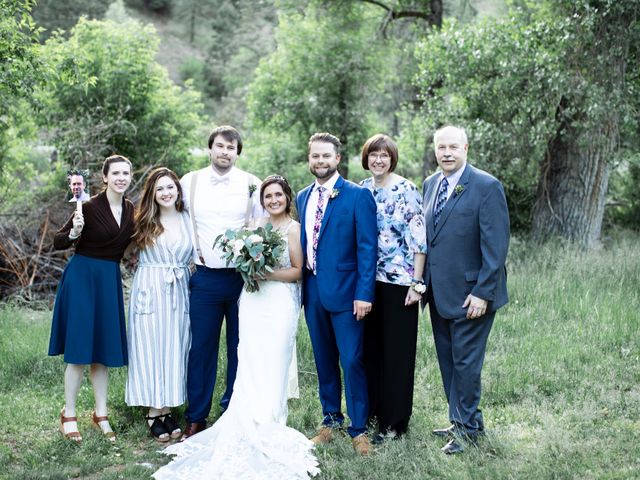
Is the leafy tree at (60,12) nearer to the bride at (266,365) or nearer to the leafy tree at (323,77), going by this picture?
the leafy tree at (323,77)

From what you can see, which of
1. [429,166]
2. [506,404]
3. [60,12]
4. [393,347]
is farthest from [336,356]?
[60,12]

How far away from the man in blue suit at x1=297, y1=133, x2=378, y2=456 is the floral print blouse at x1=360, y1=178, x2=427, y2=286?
0.35ft

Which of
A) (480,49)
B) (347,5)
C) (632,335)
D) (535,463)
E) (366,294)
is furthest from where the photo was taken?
(347,5)

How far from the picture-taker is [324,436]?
544 cm

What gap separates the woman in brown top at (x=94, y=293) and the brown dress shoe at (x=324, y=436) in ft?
5.59

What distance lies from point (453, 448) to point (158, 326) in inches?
99.9

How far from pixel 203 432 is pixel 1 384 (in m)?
3.00

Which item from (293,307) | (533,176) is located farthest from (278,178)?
(533,176)

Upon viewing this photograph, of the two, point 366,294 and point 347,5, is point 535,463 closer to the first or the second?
point 366,294

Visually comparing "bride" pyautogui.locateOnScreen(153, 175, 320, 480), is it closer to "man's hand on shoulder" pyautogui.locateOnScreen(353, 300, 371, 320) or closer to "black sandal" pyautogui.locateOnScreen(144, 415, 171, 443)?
"black sandal" pyautogui.locateOnScreen(144, 415, 171, 443)

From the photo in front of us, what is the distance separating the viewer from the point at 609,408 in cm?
584

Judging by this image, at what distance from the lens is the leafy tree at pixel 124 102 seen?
617 inches

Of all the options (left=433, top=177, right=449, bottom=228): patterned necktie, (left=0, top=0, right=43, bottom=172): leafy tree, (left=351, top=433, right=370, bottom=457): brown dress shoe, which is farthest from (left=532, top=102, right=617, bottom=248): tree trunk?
(left=0, top=0, right=43, bottom=172): leafy tree

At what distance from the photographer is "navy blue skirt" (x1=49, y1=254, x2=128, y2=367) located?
5.54 m
